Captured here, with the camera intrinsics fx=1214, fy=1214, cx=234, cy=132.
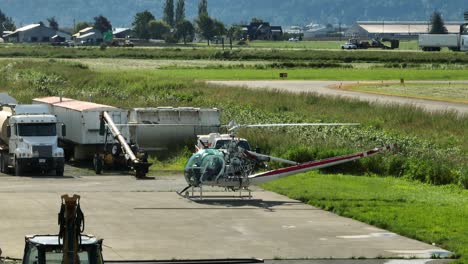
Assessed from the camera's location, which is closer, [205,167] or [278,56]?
[205,167]

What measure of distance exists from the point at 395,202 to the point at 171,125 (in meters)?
19.0

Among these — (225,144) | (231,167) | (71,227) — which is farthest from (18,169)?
(71,227)

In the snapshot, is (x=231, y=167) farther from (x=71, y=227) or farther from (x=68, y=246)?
(x=68, y=246)

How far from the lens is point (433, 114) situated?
64.2 meters

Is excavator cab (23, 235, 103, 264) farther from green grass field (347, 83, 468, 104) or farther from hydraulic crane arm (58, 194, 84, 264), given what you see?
green grass field (347, 83, 468, 104)

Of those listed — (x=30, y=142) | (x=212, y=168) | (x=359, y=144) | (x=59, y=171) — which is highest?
(x=212, y=168)

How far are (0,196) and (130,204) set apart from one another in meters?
4.91

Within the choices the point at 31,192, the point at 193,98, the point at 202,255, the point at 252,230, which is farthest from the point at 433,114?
the point at 202,255

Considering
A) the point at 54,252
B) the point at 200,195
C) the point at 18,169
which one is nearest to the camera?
the point at 54,252

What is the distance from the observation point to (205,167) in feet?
131

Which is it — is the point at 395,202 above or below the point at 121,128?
below

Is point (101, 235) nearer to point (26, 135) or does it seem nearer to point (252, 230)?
point (252, 230)

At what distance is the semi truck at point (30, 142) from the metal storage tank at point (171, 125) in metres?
5.24

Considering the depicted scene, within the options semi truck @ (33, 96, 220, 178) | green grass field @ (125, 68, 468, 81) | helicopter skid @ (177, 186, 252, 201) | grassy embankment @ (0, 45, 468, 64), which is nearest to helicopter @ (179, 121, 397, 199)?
helicopter skid @ (177, 186, 252, 201)
